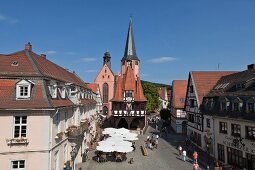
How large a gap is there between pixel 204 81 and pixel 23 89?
946 inches

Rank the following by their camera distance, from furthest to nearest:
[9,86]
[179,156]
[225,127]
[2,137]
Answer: [179,156] → [225,127] → [9,86] → [2,137]

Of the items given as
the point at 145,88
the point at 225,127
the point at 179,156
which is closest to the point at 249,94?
the point at 225,127

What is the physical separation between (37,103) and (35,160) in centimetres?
368

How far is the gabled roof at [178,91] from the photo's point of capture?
4659cm

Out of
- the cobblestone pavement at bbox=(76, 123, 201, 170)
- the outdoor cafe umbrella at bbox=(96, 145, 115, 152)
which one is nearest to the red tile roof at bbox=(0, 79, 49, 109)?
the cobblestone pavement at bbox=(76, 123, 201, 170)

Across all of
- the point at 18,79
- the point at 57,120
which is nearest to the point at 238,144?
the point at 57,120

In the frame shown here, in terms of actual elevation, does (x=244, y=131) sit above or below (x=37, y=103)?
below

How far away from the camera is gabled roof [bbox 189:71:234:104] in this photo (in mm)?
30903

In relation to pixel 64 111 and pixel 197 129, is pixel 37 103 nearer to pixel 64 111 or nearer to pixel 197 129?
pixel 64 111

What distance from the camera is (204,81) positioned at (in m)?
32.1

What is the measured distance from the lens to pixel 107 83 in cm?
6328

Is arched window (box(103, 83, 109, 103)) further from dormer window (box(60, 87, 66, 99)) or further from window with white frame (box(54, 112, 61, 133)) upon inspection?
window with white frame (box(54, 112, 61, 133))

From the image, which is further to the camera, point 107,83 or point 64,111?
point 107,83

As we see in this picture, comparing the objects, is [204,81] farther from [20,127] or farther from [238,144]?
[20,127]
